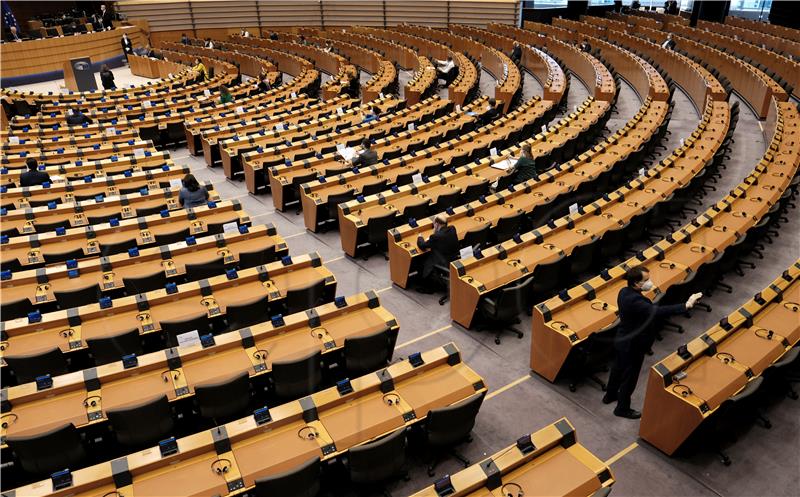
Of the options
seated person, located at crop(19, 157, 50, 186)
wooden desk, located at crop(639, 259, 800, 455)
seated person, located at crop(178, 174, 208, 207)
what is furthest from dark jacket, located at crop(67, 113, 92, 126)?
wooden desk, located at crop(639, 259, 800, 455)

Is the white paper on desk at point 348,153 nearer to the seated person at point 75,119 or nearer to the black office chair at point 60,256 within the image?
the black office chair at point 60,256

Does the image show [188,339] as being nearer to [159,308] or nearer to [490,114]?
[159,308]

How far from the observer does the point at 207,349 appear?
5.62 metres

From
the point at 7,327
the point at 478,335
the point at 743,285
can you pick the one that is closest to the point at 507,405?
the point at 478,335

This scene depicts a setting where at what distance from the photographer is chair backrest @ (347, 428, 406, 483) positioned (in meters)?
4.39

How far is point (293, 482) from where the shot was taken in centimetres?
417

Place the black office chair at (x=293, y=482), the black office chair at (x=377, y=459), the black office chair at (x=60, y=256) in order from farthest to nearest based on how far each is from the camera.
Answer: the black office chair at (x=60, y=256) → the black office chair at (x=377, y=459) → the black office chair at (x=293, y=482)

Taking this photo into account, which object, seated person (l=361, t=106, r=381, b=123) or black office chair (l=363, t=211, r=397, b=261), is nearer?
black office chair (l=363, t=211, r=397, b=261)

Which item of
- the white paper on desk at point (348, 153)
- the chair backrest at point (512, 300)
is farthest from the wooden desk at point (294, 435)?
the white paper on desk at point (348, 153)

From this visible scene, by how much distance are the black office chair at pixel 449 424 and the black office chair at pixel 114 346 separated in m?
3.10

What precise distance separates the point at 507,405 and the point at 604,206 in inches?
156

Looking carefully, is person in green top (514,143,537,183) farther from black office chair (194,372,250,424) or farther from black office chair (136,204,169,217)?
black office chair (194,372,250,424)

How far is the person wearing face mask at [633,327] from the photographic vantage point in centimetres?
511

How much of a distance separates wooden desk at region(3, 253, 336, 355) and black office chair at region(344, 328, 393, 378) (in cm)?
128
